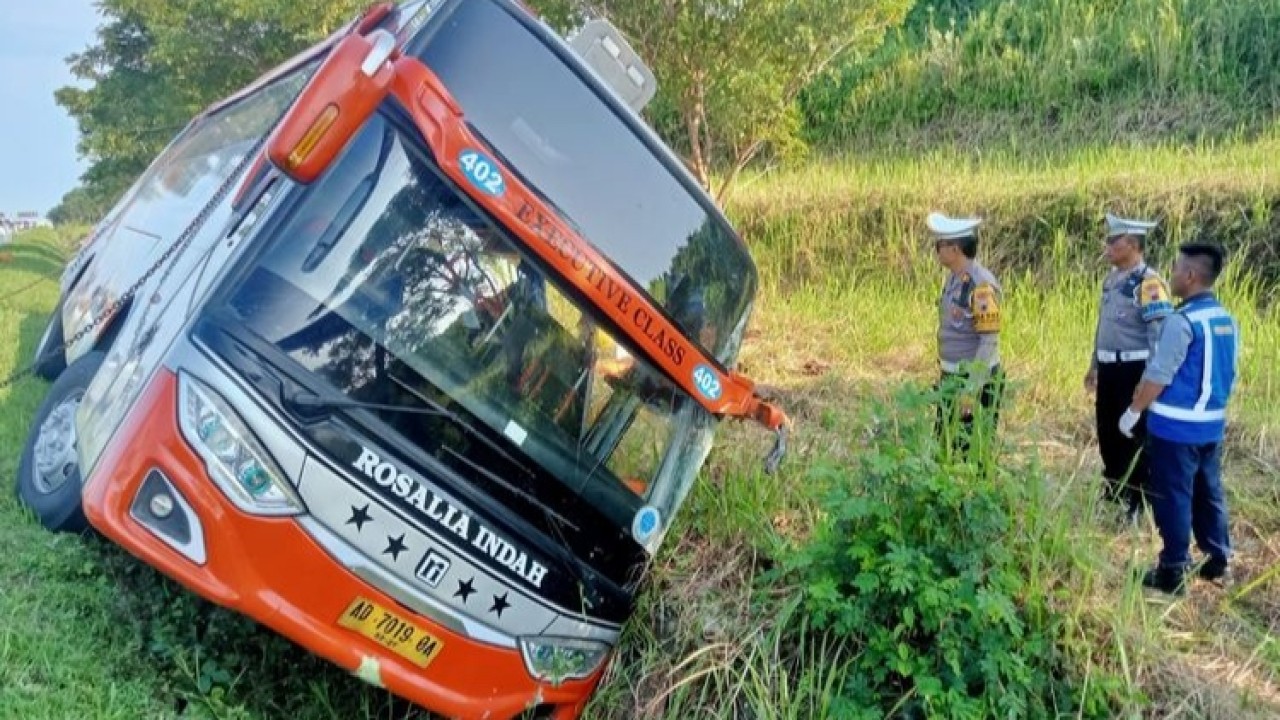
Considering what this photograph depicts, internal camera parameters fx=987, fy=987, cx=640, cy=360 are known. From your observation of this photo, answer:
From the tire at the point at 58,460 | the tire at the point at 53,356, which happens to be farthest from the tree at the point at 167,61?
the tire at the point at 58,460

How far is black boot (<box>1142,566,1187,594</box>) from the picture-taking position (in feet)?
12.0

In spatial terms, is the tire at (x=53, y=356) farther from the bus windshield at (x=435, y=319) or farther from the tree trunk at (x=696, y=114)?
the tree trunk at (x=696, y=114)

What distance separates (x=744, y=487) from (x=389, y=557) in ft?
5.39

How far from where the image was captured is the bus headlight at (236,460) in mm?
2920

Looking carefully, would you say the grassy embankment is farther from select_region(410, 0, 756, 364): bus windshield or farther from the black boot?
select_region(410, 0, 756, 364): bus windshield

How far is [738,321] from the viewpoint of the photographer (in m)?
3.95

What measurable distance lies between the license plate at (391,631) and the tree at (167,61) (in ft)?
26.8

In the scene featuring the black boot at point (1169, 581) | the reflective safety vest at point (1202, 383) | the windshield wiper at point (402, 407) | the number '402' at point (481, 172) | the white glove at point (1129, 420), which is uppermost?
the reflective safety vest at point (1202, 383)

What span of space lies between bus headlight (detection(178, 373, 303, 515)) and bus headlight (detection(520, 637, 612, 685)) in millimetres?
954

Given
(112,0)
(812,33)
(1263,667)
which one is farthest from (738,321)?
(112,0)

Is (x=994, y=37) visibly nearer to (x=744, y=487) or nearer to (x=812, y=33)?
(x=812, y=33)

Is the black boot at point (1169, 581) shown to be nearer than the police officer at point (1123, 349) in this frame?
Yes

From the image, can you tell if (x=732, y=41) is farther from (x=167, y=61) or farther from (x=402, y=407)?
(x=167, y=61)

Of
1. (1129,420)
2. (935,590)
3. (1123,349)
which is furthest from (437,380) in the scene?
(1123,349)
